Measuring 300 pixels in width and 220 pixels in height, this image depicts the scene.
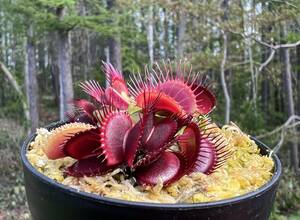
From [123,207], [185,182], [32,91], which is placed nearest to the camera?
[123,207]

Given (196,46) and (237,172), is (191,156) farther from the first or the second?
(196,46)

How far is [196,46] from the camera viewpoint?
901 centimetres

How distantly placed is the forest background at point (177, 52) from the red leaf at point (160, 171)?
324 millimetres

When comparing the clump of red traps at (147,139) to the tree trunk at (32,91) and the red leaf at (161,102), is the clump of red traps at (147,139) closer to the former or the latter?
the red leaf at (161,102)

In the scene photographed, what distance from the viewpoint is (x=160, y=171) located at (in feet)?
2.06

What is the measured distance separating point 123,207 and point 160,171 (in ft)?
0.34

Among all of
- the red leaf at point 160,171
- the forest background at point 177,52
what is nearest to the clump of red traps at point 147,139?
the red leaf at point 160,171

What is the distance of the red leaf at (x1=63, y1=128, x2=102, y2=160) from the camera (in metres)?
0.64

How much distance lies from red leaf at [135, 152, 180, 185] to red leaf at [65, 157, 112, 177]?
5cm

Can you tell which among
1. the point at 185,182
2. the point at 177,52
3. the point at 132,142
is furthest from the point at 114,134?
the point at 177,52

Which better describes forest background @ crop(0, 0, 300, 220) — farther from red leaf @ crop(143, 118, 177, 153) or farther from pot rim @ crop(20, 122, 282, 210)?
pot rim @ crop(20, 122, 282, 210)

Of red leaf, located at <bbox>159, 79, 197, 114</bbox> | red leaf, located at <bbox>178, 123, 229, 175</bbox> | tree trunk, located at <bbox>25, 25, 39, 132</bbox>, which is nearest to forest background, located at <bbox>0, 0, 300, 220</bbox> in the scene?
tree trunk, located at <bbox>25, 25, 39, 132</bbox>

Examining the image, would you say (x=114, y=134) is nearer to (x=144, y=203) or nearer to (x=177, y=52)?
(x=144, y=203)

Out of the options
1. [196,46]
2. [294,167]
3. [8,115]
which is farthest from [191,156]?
[8,115]
